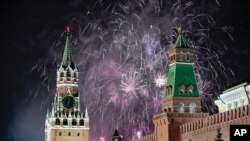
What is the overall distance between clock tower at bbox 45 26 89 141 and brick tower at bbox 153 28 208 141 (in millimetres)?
43968

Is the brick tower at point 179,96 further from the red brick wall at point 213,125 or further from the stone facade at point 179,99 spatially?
the red brick wall at point 213,125

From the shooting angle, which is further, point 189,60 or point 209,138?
point 189,60

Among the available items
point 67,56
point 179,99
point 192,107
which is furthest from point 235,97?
point 67,56

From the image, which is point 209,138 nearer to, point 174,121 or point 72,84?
point 174,121

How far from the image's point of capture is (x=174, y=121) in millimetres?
53344

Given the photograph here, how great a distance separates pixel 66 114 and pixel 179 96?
47.0m

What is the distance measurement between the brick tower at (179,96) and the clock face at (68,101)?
44.6 meters

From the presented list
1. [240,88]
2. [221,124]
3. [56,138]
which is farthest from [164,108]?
[56,138]

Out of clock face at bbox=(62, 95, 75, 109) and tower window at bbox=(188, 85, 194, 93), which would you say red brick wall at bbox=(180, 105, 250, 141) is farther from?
clock face at bbox=(62, 95, 75, 109)

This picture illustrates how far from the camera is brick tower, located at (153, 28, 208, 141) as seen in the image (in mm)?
53344

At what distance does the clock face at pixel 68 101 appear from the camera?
323 feet

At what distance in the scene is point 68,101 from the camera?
323 ft

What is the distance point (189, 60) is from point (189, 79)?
1.81 m

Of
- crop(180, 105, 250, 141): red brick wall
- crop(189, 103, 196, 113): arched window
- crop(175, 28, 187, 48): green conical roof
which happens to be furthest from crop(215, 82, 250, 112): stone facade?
crop(180, 105, 250, 141): red brick wall
